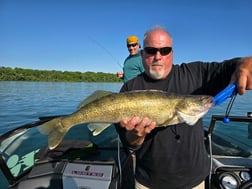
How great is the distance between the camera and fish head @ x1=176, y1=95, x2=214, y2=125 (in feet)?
8.00

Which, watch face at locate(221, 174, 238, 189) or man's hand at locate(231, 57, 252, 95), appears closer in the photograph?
man's hand at locate(231, 57, 252, 95)


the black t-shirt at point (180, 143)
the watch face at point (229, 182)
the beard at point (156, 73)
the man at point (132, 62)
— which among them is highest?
the man at point (132, 62)

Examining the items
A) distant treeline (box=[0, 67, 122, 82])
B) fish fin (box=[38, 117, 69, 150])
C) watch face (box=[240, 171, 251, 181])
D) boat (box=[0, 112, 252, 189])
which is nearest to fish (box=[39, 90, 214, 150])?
fish fin (box=[38, 117, 69, 150])

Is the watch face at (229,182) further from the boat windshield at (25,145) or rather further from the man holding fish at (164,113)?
the boat windshield at (25,145)

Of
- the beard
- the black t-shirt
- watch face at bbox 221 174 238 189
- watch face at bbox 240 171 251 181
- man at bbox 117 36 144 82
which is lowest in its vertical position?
watch face at bbox 221 174 238 189

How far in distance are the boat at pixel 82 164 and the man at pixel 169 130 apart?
62 centimetres

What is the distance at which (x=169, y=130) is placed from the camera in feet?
8.27

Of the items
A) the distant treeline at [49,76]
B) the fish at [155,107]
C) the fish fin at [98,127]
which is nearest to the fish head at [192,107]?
the fish at [155,107]

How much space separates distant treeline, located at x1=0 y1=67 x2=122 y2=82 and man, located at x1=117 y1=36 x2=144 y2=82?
6341 cm

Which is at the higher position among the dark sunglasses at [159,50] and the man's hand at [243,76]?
the dark sunglasses at [159,50]

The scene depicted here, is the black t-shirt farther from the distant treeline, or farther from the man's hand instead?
the distant treeline

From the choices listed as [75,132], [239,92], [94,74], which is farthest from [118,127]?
[94,74]

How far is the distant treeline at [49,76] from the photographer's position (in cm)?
6478

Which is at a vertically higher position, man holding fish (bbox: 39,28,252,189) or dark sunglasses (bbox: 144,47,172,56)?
dark sunglasses (bbox: 144,47,172,56)
